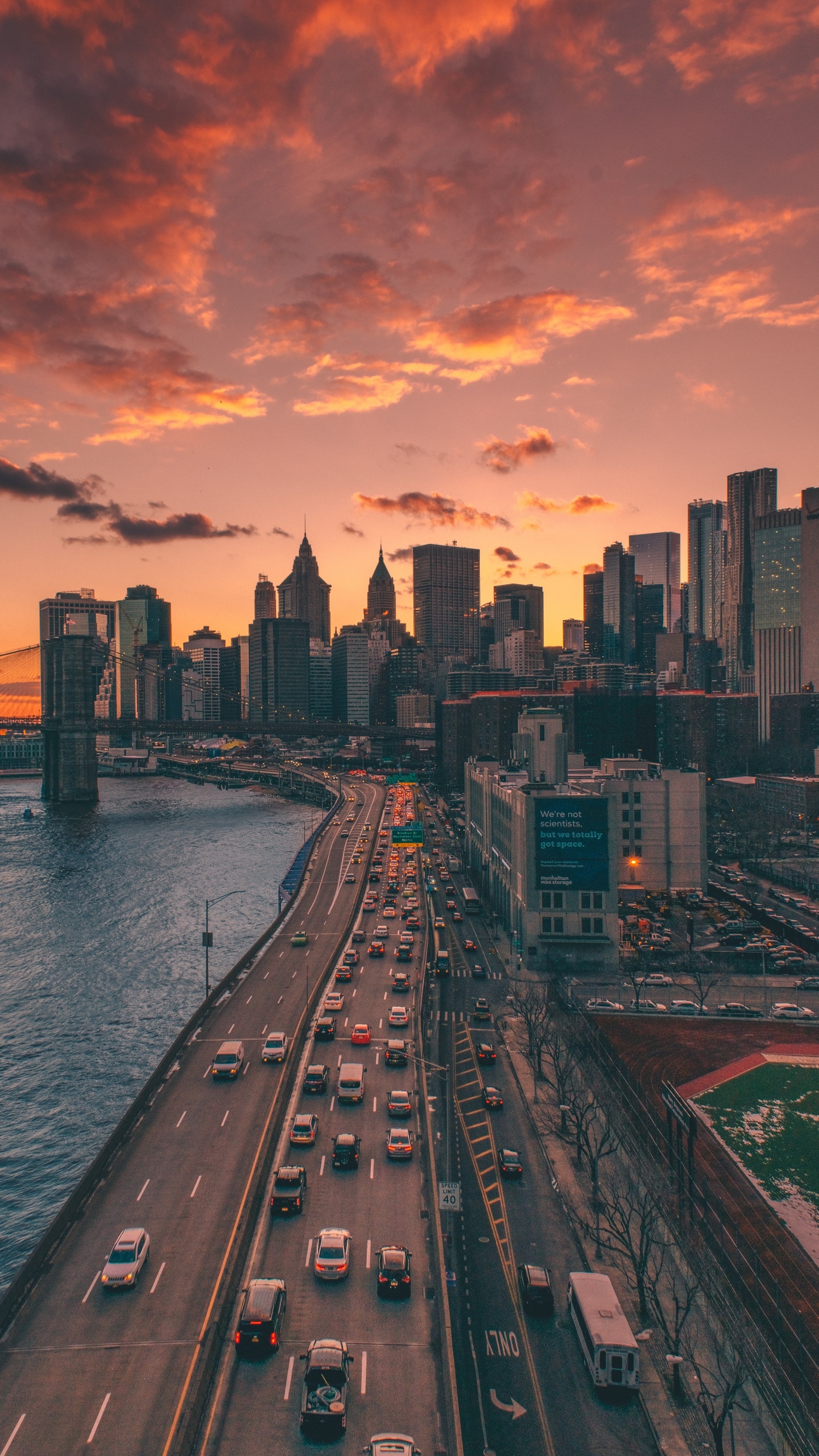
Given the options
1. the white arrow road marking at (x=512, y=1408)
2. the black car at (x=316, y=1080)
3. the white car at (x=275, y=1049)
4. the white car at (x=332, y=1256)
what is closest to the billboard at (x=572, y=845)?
the white car at (x=275, y=1049)

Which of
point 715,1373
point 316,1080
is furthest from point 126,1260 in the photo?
point 715,1373

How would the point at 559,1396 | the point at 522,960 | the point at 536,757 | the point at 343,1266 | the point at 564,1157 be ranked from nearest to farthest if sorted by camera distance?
1. the point at 559,1396
2. the point at 343,1266
3. the point at 564,1157
4. the point at 522,960
5. the point at 536,757

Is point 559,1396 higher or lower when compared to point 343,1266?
lower

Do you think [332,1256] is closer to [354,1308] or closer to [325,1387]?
[354,1308]

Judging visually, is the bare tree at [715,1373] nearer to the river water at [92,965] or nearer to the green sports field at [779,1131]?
the green sports field at [779,1131]

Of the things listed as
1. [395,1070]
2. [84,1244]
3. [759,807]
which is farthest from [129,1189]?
[759,807]

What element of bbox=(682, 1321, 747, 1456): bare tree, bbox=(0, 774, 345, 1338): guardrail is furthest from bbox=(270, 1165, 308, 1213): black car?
bbox=(682, 1321, 747, 1456): bare tree

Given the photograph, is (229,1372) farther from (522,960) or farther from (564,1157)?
(522,960)
